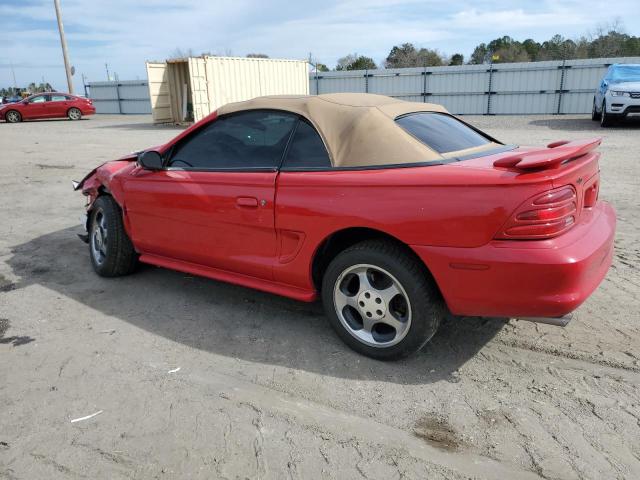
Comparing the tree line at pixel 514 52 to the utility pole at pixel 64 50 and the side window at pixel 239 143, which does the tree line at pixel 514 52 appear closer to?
the utility pole at pixel 64 50

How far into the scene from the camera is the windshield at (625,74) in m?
15.4

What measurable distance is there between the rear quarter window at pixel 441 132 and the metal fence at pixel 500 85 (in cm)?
2169

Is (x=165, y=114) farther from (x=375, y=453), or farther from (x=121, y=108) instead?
(x=375, y=453)

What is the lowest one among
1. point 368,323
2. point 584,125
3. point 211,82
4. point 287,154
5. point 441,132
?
point 584,125

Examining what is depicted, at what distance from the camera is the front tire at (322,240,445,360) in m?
2.95

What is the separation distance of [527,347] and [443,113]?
1.81 meters

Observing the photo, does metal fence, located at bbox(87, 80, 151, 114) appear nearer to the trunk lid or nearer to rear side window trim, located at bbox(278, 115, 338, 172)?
rear side window trim, located at bbox(278, 115, 338, 172)

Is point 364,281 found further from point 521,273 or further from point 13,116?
point 13,116

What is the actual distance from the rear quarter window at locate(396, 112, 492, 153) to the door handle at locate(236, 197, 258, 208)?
1066 mm

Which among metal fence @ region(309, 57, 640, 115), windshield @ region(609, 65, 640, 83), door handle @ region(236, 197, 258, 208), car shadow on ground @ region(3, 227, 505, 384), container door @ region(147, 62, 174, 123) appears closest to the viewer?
car shadow on ground @ region(3, 227, 505, 384)

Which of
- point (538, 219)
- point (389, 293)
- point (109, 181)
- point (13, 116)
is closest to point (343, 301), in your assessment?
point (389, 293)

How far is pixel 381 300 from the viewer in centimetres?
311

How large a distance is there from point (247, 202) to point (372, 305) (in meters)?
1.09

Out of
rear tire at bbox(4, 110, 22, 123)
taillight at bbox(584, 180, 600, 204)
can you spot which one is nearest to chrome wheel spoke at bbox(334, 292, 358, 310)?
taillight at bbox(584, 180, 600, 204)
